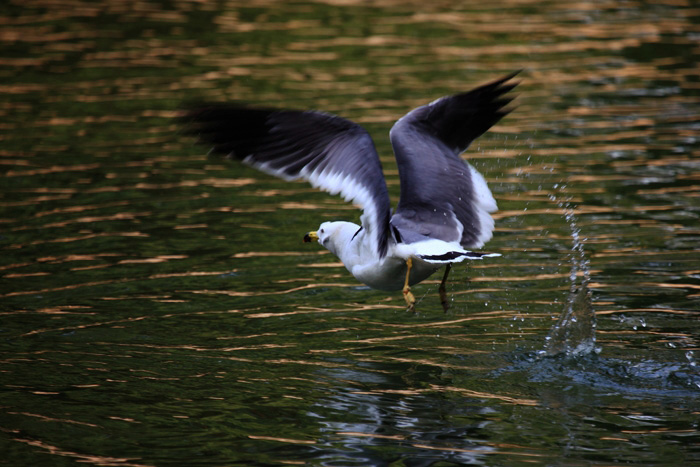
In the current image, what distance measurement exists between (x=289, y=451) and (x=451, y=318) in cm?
263

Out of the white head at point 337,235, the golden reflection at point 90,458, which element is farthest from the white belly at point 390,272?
the golden reflection at point 90,458

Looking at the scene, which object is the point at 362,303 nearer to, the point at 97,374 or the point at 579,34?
the point at 97,374

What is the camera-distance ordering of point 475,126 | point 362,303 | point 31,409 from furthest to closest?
point 362,303, point 475,126, point 31,409

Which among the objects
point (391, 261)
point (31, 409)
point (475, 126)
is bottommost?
point (31, 409)

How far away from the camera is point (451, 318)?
→ 8102mm

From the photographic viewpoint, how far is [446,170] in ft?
25.0

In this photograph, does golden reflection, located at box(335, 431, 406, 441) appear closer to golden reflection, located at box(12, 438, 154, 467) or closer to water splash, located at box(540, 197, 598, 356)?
golden reflection, located at box(12, 438, 154, 467)

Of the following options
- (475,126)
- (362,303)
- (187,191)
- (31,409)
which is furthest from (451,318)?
(187,191)

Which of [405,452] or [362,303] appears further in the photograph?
[362,303]

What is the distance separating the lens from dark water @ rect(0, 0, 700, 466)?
6070mm

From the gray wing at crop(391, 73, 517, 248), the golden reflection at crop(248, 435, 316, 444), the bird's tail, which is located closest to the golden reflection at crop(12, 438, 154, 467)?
the golden reflection at crop(248, 435, 316, 444)

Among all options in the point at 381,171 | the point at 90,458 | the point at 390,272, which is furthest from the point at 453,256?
the point at 90,458

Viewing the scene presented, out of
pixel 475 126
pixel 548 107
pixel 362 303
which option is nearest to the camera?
pixel 475 126

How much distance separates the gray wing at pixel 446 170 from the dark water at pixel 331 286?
878mm
